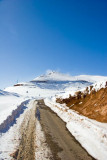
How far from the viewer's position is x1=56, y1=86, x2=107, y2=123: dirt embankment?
13.4 m

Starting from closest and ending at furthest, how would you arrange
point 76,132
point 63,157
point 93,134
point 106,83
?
point 63,157 → point 93,134 → point 76,132 → point 106,83

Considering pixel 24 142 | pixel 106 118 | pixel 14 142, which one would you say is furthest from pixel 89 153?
pixel 106 118

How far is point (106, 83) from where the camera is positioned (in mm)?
16500

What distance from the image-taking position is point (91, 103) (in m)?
16.9

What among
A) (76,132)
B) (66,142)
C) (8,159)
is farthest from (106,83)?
(8,159)

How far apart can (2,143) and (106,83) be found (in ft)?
45.7

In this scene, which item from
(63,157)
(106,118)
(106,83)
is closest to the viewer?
(63,157)

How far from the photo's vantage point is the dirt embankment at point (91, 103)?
1338 cm

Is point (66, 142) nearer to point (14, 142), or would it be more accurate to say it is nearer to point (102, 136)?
point (102, 136)

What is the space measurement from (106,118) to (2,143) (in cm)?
852

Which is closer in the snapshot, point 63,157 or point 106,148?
point 63,157

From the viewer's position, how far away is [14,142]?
6828 millimetres

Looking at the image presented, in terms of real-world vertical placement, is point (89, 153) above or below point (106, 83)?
below

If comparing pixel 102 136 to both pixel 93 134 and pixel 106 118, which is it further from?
pixel 106 118
